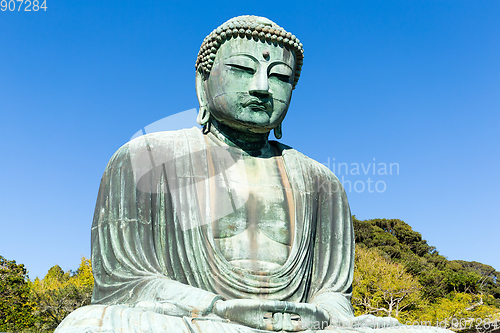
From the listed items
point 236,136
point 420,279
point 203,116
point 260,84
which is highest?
point 420,279

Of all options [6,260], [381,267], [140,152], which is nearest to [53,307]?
[6,260]

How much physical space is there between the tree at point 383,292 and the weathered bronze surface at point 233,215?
2126 centimetres

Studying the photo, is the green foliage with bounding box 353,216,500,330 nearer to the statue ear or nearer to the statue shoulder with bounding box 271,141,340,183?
the statue shoulder with bounding box 271,141,340,183

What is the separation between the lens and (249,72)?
21.1 ft

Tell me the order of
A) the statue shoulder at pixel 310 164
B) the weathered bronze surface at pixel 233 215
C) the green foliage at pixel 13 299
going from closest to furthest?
the weathered bronze surface at pixel 233 215 → the statue shoulder at pixel 310 164 → the green foliage at pixel 13 299

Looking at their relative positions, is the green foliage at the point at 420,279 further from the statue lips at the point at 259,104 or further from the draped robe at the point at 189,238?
the statue lips at the point at 259,104

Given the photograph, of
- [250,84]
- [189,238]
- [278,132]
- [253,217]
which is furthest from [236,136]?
[189,238]

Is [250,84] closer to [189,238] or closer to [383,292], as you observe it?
[189,238]

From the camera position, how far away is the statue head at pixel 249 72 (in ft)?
21.0

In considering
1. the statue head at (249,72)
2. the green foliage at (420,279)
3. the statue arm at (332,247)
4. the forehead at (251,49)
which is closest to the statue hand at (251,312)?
the statue arm at (332,247)

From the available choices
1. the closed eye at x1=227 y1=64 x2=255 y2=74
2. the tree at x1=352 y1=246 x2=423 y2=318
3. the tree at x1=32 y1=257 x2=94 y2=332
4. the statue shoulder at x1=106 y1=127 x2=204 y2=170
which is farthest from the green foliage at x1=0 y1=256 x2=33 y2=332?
the closed eye at x1=227 y1=64 x2=255 y2=74

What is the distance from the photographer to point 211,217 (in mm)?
6098

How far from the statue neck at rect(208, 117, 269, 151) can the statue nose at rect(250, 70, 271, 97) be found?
0.60 m

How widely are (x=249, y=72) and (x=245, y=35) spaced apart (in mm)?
414
